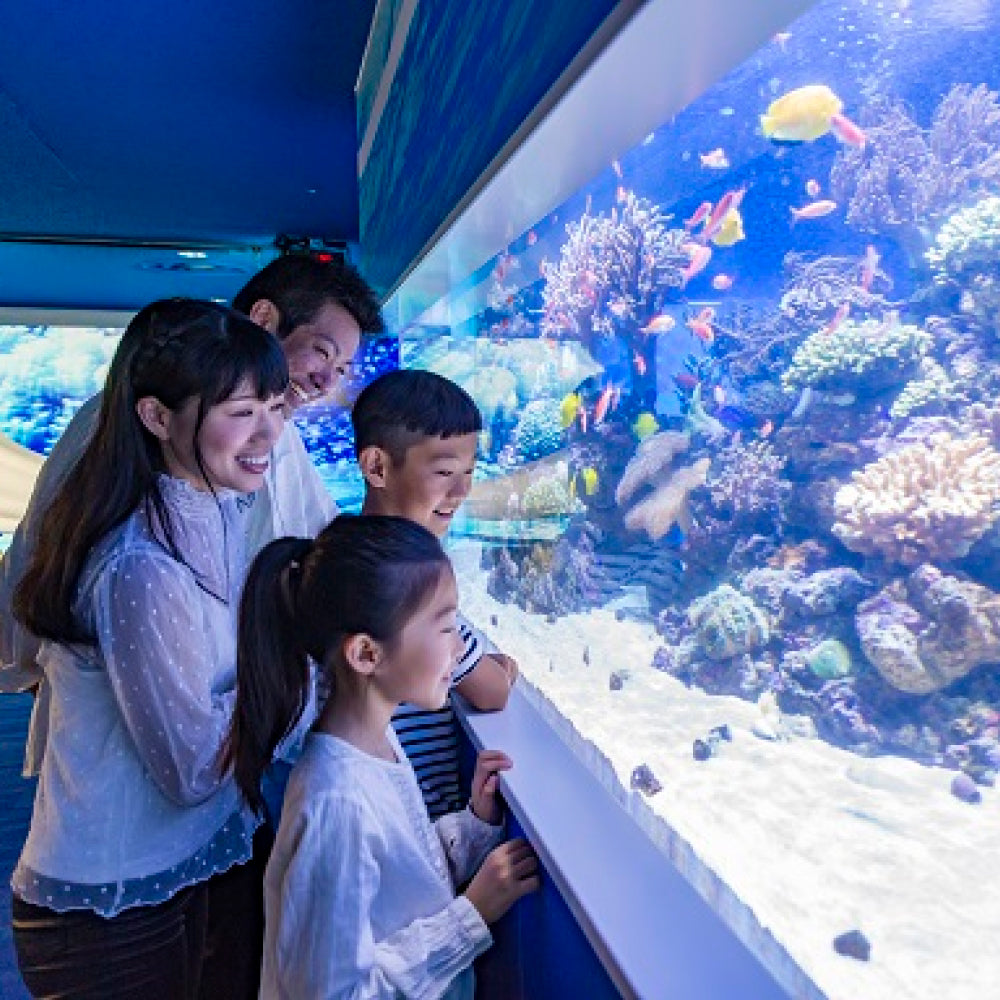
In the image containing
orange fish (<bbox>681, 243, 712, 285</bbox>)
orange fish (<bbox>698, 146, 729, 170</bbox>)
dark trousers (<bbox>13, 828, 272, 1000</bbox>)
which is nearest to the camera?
dark trousers (<bbox>13, 828, 272, 1000</bbox>)

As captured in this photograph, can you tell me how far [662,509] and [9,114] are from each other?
14.1ft

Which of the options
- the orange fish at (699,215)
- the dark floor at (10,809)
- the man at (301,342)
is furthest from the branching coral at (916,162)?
the dark floor at (10,809)

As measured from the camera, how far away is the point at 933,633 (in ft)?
6.15

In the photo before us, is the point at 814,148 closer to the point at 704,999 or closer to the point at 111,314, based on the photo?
the point at 704,999

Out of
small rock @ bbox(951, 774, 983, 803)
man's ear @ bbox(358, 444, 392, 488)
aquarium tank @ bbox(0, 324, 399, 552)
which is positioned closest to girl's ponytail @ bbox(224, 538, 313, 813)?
man's ear @ bbox(358, 444, 392, 488)

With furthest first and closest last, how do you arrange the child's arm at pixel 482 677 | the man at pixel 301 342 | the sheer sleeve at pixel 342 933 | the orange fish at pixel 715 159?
the orange fish at pixel 715 159 < the man at pixel 301 342 < the child's arm at pixel 482 677 < the sheer sleeve at pixel 342 933

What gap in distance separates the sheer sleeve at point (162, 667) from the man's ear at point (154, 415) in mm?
207

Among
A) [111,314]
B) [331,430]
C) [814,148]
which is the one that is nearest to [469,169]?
[814,148]

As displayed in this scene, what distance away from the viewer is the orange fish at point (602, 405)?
9.50ft

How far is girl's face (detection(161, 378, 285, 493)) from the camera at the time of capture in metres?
1.34

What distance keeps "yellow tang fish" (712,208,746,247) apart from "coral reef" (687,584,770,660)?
2.96 ft

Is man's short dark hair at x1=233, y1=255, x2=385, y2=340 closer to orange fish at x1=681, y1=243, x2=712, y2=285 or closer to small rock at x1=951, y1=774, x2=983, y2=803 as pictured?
orange fish at x1=681, y1=243, x2=712, y2=285

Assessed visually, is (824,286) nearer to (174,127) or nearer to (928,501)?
(928,501)

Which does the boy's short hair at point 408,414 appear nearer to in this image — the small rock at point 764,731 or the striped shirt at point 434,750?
the striped shirt at point 434,750
